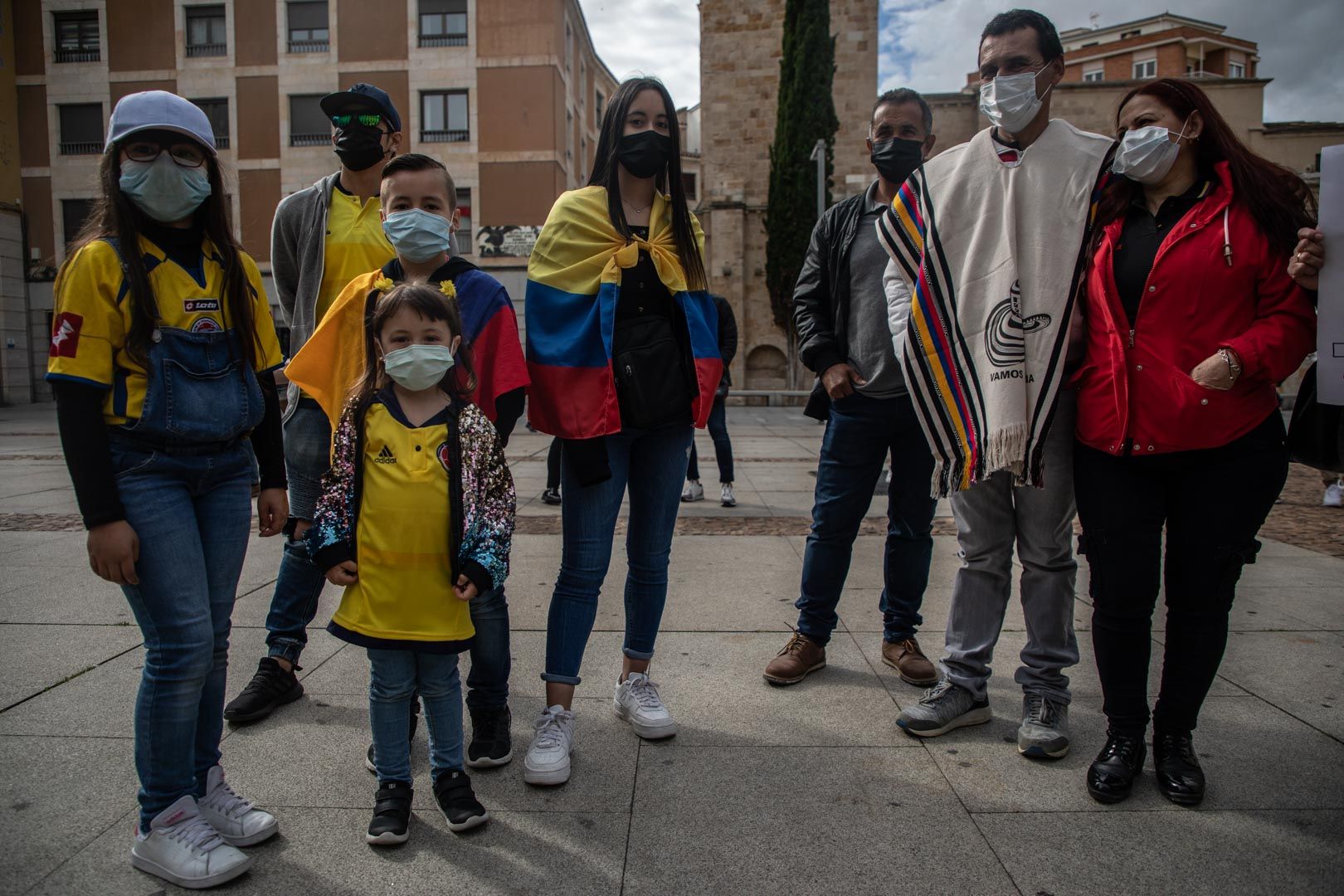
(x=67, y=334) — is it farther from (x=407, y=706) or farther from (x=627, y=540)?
(x=627, y=540)

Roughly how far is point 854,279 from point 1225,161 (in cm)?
133

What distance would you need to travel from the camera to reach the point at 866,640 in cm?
411

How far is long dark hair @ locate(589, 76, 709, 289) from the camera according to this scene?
9.91ft

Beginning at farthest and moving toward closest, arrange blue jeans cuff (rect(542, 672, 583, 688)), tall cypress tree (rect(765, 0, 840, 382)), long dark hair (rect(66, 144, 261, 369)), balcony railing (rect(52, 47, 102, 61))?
balcony railing (rect(52, 47, 102, 61)), tall cypress tree (rect(765, 0, 840, 382)), blue jeans cuff (rect(542, 672, 583, 688)), long dark hair (rect(66, 144, 261, 369))

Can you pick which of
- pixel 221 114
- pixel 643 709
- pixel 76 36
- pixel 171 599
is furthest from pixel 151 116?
pixel 76 36

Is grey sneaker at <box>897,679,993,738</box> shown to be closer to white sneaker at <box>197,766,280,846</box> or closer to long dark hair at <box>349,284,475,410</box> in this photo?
long dark hair at <box>349,284,475,410</box>

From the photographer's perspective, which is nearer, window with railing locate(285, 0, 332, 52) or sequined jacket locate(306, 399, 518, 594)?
sequined jacket locate(306, 399, 518, 594)

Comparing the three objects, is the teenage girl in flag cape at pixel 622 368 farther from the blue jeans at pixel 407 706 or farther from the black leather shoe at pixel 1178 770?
the black leather shoe at pixel 1178 770

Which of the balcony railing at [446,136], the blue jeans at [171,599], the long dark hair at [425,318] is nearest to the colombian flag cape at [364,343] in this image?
the long dark hair at [425,318]

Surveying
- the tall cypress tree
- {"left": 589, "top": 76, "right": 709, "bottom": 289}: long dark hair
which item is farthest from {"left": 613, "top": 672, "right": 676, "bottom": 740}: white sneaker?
the tall cypress tree

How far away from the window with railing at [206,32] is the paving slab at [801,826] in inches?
1294

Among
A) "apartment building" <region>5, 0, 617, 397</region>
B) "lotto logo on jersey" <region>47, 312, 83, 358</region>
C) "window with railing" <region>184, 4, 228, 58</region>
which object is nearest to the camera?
"lotto logo on jersey" <region>47, 312, 83, 358</region>

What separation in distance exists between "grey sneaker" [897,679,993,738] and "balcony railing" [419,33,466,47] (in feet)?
98.5

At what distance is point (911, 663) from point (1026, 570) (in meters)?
0.73
